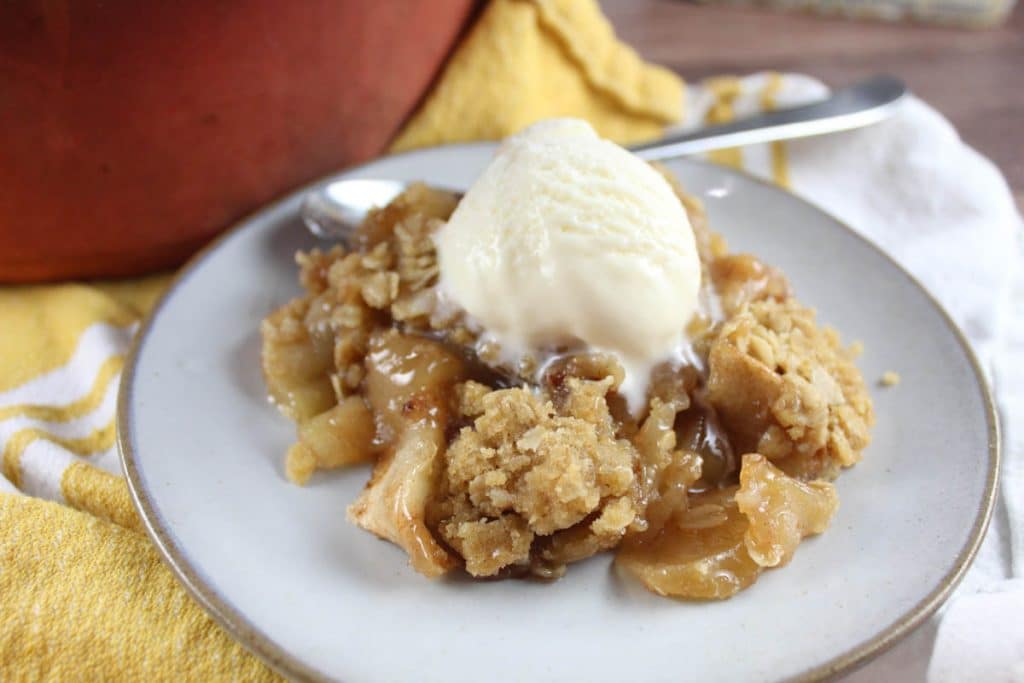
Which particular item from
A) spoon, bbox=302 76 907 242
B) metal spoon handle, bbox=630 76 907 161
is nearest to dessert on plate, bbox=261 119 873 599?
spoon, bbox=302 76 907 242

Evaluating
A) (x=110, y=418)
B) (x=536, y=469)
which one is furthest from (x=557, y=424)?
(x=110, y=418)

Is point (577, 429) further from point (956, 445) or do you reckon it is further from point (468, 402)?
point (956, 445)

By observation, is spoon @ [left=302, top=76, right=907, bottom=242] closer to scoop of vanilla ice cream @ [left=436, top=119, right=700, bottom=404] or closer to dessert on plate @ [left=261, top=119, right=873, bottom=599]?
dessert on plate @ [left=261, top=119, right=873, bottom=599]

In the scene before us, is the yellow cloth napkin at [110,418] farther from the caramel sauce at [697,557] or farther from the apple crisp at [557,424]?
the caramel sauce at [697,557]

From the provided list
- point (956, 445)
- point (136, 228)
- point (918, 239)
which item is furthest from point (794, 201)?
point (136, 228)

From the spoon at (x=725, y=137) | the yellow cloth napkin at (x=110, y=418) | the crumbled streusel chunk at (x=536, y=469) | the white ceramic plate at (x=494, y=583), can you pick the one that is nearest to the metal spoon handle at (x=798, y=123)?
the spoon at (x=725, y=137)

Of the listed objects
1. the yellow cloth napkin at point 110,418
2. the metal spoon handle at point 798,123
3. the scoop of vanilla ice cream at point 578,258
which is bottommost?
the yellow cloth napkin at point 110,418

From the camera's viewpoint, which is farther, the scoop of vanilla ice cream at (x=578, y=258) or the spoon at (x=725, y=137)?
the spoon at (x=725, y=137)
